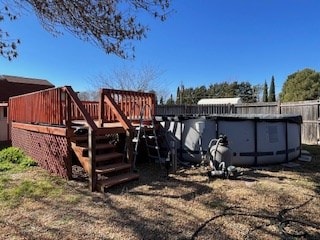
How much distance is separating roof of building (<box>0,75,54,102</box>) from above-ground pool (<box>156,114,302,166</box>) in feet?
45.6

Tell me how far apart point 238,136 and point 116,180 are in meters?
3.39

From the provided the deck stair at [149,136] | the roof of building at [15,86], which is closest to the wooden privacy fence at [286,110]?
the deck stair at [149,136]

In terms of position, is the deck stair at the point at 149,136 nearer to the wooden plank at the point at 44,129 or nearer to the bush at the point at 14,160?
the wooden plank at the point at 44,129

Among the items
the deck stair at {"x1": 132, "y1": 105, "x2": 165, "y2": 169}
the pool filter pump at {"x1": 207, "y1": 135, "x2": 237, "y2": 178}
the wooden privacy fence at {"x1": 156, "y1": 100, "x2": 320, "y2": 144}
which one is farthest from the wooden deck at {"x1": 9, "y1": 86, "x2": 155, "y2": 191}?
the wooden privacy fence at {"x1": 156, "y1": 100, "x2": 320, "y2": 144}

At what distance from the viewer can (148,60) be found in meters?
23.4

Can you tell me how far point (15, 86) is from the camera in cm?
1850

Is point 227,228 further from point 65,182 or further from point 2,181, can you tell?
point 2,181

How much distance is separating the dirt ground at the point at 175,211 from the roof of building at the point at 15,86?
13757 millimetres

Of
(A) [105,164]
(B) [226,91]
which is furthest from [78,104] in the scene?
(B) [226,91]

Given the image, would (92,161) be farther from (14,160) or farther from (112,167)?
(14,160)

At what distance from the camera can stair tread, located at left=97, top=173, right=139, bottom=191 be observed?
512 centimetres

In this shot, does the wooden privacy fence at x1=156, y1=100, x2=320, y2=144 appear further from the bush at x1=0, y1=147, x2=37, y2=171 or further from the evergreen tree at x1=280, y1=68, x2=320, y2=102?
the evergreen tree at x1=280, y1=68, x2=320, y2=102

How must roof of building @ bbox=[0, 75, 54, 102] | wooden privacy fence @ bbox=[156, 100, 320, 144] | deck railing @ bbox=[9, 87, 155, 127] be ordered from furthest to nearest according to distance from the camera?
roof of building @ bbox=[0, 75, 54, 102], wooden privacy fence @ bbox=[156, 100, 320, 144], deck railing @ bbox=[9, 87, 155, 127]

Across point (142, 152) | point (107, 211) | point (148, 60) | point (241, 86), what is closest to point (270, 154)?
point (142, 152)
